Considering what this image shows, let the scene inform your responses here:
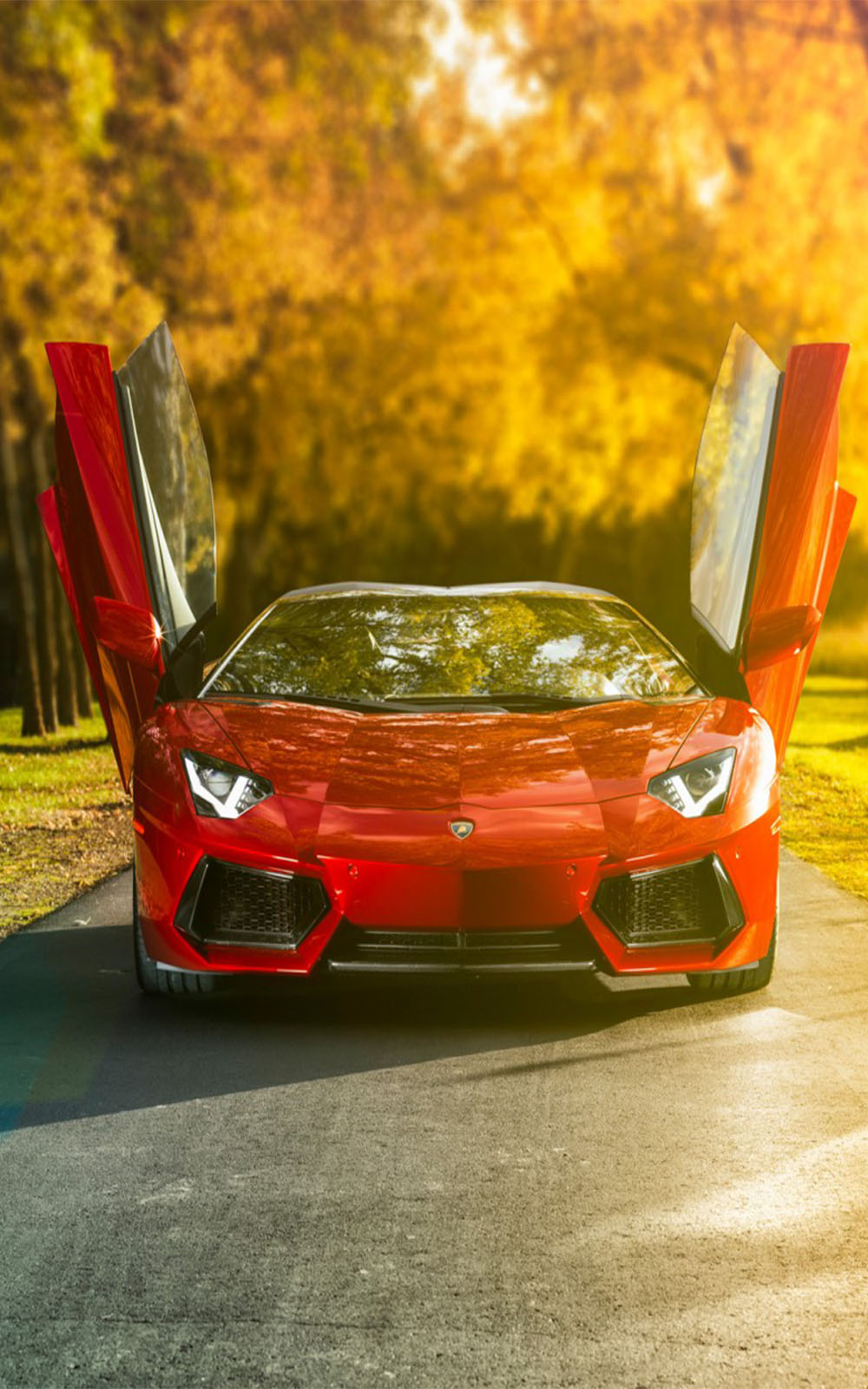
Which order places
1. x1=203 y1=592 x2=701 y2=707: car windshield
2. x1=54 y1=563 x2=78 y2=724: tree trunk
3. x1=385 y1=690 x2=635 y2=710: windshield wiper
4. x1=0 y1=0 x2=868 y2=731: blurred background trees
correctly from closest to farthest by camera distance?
x1=385 y1=690 x2=635 y2=710: windshield wiper
x1=203 y1=592 x2=701 y2=707: car windshield
x1=0 y1=0 x2=868 y2=731: blurred background trees
x1=54 y1=563 x2=78 y2=724: tree trunk

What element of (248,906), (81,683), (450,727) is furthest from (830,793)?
(81,683)

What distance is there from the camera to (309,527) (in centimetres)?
3741

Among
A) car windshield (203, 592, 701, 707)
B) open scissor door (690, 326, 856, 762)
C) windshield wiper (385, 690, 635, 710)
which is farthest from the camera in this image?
open scissor door (690, 326, 856, 762)

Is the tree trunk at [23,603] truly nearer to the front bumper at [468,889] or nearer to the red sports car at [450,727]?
the red sports car at [450,727]

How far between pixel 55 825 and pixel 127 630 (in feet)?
15.6

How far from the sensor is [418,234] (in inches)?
1015

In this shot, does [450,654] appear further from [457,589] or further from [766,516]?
[766,516]

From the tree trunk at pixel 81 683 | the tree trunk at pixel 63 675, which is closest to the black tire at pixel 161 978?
the tree trunk at pixel 63 675

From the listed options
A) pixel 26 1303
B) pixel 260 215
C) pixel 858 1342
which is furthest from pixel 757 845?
pixel 260 215

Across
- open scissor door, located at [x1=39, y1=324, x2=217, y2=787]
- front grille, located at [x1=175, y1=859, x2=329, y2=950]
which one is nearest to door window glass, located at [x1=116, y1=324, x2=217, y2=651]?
open scissor door, located at [x1=39, y1=324, x2=217, y2=787]

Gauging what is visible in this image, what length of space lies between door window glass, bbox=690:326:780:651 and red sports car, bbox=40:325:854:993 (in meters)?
0.01

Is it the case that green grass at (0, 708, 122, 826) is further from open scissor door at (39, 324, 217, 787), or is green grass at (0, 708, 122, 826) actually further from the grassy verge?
open scissor door at (39, 324, 217, 787)

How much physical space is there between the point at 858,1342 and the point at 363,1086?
1970mm

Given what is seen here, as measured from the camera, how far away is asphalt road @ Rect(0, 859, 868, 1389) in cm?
312
